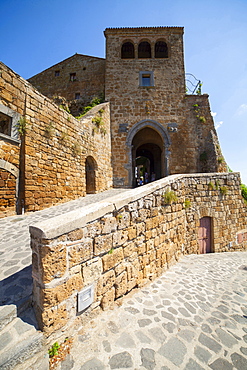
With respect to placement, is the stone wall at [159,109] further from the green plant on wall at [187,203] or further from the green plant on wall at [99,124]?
the green plant on wall at [187,203]

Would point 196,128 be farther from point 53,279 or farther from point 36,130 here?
point 53,279

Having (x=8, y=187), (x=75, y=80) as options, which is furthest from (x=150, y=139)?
(x=8, y=187)

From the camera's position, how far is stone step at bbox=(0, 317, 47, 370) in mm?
1299

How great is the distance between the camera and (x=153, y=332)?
6.09 ft

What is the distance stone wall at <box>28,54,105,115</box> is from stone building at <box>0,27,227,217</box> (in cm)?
8

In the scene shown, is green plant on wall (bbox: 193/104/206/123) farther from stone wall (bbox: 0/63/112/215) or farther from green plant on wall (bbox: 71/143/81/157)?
green plant on wall (bbox: 71/143/81/157)

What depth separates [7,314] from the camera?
1.56m

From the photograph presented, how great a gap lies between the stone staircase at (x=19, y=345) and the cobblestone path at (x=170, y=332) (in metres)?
0.24

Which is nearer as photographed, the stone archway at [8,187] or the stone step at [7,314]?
the stone step at [7,314]

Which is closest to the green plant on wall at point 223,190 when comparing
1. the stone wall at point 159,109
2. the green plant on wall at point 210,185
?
the green plant on wall at point 210,185

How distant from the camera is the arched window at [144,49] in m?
11.8

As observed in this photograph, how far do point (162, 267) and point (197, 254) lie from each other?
2.53 metres

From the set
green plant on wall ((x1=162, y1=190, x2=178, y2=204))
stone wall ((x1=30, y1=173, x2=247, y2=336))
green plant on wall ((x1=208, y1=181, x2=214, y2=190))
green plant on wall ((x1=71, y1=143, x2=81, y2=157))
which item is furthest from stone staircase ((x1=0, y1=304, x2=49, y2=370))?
green plant on wall ((x1=208, y1=181, x2=214, y2=190))

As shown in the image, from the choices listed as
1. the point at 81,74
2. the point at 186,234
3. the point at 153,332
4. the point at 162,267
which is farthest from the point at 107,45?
the point at 153,332
